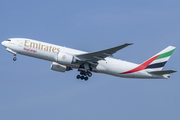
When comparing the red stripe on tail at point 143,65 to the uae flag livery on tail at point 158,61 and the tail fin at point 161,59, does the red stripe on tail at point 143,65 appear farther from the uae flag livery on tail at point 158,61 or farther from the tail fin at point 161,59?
the tail fin at point 161,59

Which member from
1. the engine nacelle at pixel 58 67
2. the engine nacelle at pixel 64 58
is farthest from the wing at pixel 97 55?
the engine nacelle at pixel 58 67

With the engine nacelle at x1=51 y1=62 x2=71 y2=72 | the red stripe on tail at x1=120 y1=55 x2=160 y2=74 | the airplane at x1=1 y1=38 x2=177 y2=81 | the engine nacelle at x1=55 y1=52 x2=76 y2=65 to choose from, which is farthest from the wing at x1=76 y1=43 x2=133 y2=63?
the red stripe on tail at x1=120 y1=55 x2=160 y2=74

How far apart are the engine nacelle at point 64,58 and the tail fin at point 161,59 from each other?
35.0ft

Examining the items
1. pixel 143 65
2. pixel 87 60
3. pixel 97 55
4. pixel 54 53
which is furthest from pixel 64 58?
pixel 143 65

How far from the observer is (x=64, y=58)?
37.2 meters

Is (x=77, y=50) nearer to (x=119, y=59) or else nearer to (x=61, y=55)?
(x=61, y=55)

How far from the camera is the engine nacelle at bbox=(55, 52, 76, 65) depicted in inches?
1463

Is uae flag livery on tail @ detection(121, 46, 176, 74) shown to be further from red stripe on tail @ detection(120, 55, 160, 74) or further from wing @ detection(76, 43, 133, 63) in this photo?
wing @ detection(76, 43, 133, 63)

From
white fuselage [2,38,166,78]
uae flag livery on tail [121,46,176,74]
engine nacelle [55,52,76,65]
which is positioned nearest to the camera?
engine nacelle [55,52,76,65]

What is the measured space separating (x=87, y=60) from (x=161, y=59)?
10674mm

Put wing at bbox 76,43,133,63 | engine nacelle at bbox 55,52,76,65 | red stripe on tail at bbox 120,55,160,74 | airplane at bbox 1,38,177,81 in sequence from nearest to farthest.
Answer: wing at bbox 76,43,133,63
engine nacelle at bbox 55,52,76,65
airplane at bbox 1,38,177,81
red stripe on tail at bbox 120,55,160,74

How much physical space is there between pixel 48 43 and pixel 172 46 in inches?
678

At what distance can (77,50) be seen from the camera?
39719 millimetres

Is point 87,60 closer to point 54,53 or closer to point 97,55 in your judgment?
point 97,55
